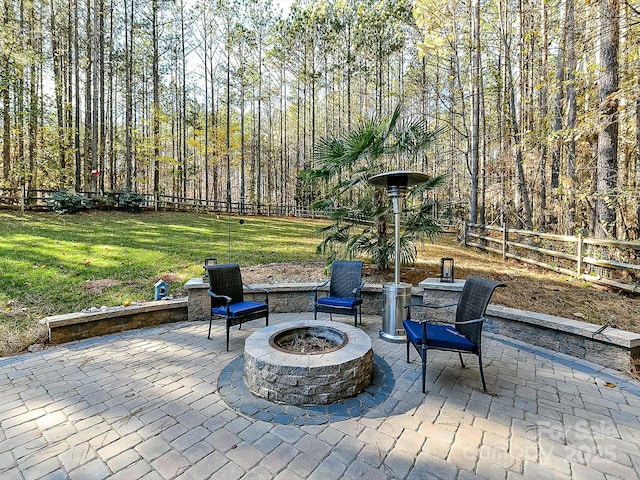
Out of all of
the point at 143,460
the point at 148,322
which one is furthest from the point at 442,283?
the point at 148,322

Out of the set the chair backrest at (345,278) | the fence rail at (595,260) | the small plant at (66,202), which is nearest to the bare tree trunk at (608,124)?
the fence rail at (595,260)

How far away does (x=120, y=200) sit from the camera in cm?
1362

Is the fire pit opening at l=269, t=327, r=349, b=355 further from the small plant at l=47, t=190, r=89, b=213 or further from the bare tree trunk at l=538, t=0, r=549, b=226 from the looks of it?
the small plant at l=47, t=190, r=89, b=213

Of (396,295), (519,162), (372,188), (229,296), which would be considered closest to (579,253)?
(372,188)

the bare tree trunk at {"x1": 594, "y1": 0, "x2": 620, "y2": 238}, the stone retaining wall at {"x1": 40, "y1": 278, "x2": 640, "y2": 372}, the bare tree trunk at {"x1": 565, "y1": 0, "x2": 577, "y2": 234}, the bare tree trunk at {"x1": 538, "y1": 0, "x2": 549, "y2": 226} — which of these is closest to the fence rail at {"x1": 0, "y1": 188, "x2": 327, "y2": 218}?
the stone retaining wall at {"x1": 40, "y1": 278, "x2": 640, "y2": 372}

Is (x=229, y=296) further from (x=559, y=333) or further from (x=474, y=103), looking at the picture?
(x=474, y=103)

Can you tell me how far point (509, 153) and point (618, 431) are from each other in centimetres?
1075

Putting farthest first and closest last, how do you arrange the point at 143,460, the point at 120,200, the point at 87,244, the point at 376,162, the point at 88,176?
the point at 88,176 → the point at 120,200 → the point at 87,244 → the point at 376,162 → the point at 143,460

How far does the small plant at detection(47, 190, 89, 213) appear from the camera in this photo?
37.4ft

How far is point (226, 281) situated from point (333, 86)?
1922cm

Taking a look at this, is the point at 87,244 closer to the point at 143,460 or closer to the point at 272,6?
the point at 143,460

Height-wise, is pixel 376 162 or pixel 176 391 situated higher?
pixel 376 162

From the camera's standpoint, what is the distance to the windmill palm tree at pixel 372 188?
486cm

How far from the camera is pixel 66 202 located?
11.5m
